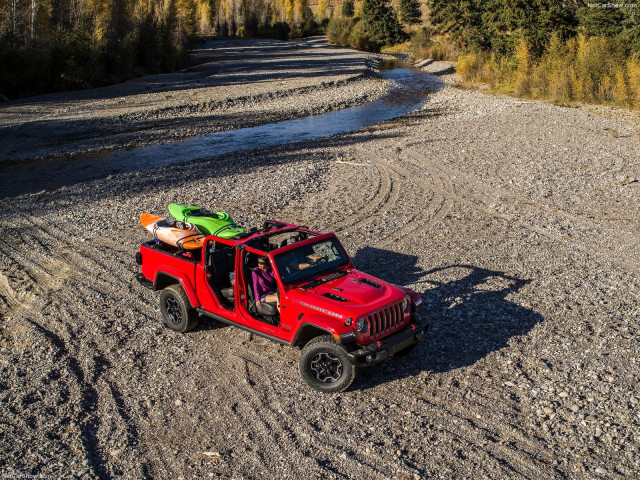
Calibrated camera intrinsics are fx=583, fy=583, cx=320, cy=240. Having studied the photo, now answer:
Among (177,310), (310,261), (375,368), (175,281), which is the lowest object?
(375,368)

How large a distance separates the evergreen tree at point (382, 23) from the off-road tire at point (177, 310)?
→ 266 feet

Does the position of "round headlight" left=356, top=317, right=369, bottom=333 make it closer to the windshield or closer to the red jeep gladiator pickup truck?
the red jeep gladiator pickup truck

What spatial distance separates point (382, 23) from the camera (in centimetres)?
8431

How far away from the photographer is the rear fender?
9695 millimetres

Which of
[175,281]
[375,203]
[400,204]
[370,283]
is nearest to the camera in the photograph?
[370,283]

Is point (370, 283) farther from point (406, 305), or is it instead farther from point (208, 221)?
point (208, 221)

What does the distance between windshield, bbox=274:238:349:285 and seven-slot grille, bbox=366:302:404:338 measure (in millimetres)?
1294

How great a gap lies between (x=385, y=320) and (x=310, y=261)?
1571mm

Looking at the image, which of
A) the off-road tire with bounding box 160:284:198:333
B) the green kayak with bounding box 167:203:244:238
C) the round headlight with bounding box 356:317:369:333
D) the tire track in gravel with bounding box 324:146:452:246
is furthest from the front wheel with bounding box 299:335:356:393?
the tire track in gravel with bounding box 324:146:452:246

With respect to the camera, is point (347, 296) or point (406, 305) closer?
point (347, 296)

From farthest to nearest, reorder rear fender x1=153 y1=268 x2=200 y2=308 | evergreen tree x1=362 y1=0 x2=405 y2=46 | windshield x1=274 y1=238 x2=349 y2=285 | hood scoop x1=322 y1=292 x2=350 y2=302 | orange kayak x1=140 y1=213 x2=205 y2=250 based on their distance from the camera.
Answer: evergreen tree x1=362 y1=0 x2=405 y2=46, orange kayak x1=140 y1=213 x2=205 y2=250, rear fender x1=153 y1=268 x2=200 y2=308, windshield x1=274 y1=238 x2=349 y2=285, hood scoop x1=322 y1=292 x2=350 y2=302

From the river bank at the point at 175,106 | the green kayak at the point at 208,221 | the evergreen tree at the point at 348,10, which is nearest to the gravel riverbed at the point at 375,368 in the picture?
the green kayak at the point at 208,221

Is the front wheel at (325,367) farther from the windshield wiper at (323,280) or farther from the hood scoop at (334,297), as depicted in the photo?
the windshield wiper at (323,280)

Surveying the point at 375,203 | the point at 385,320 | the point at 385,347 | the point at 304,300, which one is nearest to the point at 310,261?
the point at 304,300
